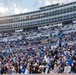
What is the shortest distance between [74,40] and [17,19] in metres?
52.3

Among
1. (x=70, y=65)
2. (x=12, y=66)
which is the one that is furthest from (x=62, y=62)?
(x=12, y=66)

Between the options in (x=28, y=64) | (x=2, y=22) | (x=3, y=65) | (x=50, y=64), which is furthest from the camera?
(x=2, y=22)

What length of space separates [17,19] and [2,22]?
22.3 ft

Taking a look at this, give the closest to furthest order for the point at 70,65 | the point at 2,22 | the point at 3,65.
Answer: the point at 70,65 → the point at 3,65 → the point at 2,22

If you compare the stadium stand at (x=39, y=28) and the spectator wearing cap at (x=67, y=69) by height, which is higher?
the stadium stand at (x=39, y=28)

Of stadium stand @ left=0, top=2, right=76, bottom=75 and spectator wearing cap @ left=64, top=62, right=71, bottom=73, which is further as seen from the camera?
stadium stand @ left=0, top=2, right=76, bottom=75

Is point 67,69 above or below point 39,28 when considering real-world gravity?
below

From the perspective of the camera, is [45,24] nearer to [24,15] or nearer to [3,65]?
[24,15]

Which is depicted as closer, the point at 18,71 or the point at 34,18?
the point at 18,71

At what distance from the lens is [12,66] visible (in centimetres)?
1636

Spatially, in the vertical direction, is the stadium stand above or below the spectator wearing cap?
above

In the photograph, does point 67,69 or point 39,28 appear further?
point 39,28

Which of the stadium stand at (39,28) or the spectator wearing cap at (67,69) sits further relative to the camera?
the stadium stand at (39,28)

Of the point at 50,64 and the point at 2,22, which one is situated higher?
the point at 2,22
